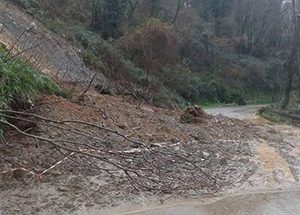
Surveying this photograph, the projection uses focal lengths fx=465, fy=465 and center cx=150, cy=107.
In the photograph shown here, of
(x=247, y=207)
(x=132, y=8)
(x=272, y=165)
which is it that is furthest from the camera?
(x=132, y=8)

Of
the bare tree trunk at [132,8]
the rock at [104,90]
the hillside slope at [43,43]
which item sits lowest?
the rock at [104,90]

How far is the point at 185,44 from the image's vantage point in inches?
1497

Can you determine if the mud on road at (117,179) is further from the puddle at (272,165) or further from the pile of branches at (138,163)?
the pile of branches at (138,163)

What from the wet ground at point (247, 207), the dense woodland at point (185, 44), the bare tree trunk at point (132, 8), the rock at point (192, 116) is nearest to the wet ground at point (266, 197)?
the wet ground at point (247, 207)

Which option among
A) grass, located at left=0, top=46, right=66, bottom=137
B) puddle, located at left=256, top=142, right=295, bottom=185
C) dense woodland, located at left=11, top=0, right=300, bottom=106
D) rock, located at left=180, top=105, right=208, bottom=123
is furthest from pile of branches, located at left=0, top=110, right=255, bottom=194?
dense woodland, located at left=11, top=0, right=300, bottom=106

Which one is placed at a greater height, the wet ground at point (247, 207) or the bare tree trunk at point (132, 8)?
the bare tree trunk at point (132, 8)

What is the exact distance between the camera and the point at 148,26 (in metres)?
28.3

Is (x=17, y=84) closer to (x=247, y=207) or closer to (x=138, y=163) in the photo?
(x=138, y=163)

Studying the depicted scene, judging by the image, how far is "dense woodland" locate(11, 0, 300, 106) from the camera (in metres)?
23.6

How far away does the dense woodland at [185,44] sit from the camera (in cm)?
2361

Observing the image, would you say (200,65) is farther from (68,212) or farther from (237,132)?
(68,212)

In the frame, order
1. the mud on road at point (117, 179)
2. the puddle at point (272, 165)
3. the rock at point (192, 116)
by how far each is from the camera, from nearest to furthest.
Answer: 1. the mud on road at point (117, 179)
2. the puddle at point (272, 165)
3. the rock at point (192, 116)

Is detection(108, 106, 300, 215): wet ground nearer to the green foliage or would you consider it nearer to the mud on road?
the mud on road

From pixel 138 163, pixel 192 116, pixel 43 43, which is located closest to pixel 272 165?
Answer: pixel 138 163
